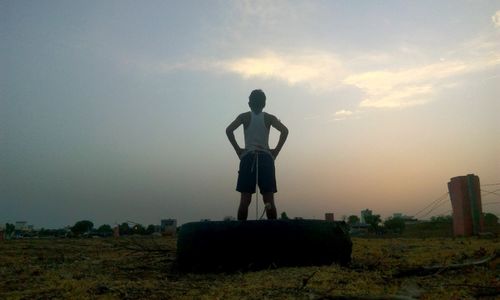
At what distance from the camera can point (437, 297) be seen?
104 inches

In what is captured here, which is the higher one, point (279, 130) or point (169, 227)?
point (279, 130)

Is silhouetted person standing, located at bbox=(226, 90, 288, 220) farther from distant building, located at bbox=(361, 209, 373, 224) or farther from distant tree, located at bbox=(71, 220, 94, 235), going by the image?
distant tree, located at bbox=(71, 220, 94, 235)

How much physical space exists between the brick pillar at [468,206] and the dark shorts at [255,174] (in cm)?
828

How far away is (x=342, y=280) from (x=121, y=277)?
215 centimetres

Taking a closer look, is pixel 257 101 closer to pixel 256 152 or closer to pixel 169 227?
pixel 256 152

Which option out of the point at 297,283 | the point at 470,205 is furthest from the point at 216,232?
the point at 470,205

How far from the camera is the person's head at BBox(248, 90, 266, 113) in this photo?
5.24 m

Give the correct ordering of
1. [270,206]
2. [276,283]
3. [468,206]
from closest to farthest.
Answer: [276,283], [270,206], [468,206]

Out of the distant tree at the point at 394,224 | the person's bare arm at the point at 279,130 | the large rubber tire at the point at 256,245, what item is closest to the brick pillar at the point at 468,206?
the person's bare arm at the point at 279,130

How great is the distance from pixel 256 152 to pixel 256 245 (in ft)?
3.96

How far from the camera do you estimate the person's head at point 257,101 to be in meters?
5.24

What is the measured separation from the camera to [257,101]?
525 cm

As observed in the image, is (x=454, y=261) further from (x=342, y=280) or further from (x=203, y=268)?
(x=203, y=268)

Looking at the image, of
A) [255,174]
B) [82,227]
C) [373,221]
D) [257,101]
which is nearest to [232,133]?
[257,101]
